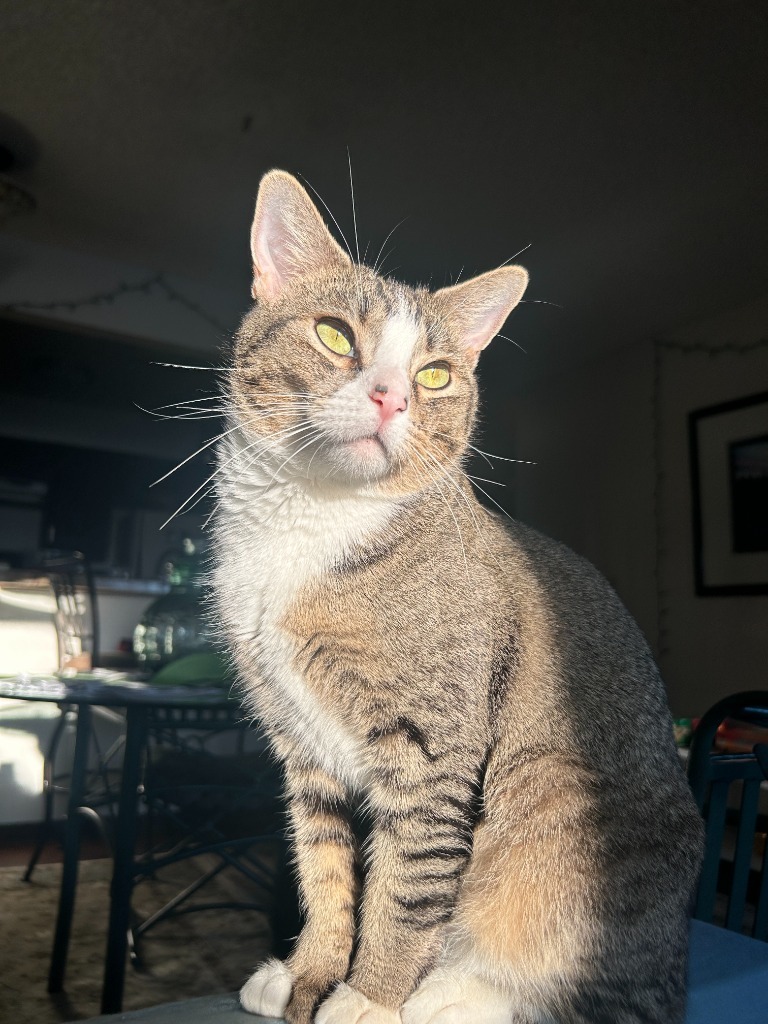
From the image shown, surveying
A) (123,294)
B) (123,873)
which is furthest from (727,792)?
(123,294)

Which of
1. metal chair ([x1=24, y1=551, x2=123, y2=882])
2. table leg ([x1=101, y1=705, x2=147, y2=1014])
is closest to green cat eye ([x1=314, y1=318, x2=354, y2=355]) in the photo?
table leg ([x1=101, y1=705, x2=147, y2=1014])

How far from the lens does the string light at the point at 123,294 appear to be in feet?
10.2

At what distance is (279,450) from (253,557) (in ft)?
0.40

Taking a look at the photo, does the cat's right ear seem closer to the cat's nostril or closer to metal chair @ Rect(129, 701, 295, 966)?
the cat's nostril

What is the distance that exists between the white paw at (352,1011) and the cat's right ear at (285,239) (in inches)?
26.2

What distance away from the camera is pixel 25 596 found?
3219mm

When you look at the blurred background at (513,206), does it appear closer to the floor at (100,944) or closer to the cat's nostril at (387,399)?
the cat's nostril at (387,399)

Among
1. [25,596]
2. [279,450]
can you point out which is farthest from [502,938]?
[25,596]

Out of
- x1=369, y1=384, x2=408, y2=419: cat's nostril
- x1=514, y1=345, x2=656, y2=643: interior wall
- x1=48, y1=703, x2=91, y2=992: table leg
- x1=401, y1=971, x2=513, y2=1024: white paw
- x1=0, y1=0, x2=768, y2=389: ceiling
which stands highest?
x1=0, y1=0, x2=768, y2=389: ceiling

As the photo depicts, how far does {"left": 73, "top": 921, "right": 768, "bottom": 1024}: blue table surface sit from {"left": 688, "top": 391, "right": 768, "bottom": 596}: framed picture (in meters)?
2.59

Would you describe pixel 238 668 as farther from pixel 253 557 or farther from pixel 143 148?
pixel 143 148

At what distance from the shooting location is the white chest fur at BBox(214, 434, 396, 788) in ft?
2.46

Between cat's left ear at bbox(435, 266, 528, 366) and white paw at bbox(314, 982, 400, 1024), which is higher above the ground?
cat's left ear at bbox(435, 266, 528, 366)

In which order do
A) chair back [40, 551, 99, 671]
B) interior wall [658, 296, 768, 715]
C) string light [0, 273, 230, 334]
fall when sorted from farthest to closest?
interior wall [658, 296, 768, 715]
string light [0, 273, 230, 334]
chair back [40, 551, 99, 671]
